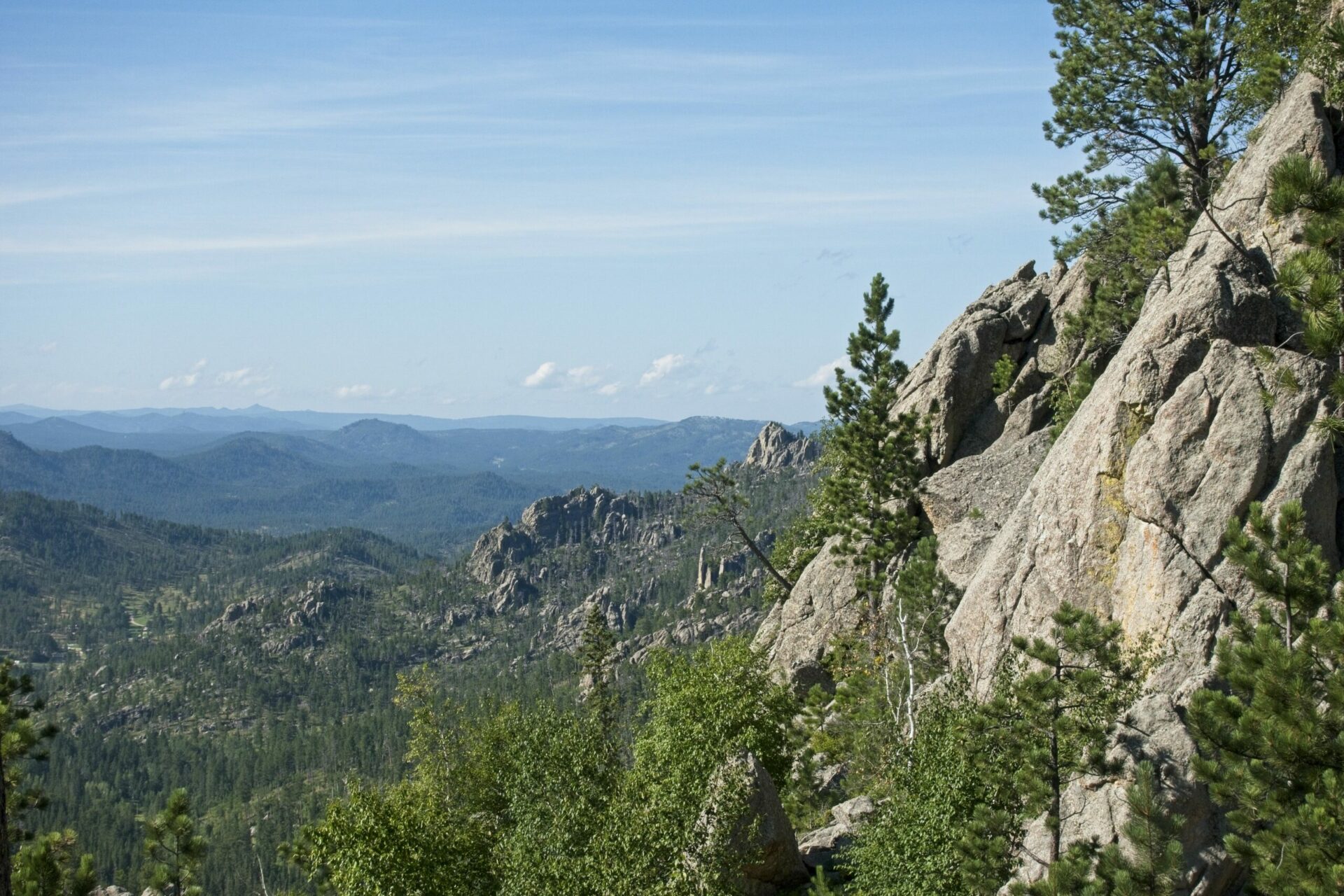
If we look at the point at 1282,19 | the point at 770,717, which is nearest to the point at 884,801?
the point at 770,717

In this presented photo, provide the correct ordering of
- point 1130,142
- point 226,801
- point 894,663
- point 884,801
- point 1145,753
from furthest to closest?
point 226,801
point 1130,142
point 894,663
point 884,801
point 1145,753

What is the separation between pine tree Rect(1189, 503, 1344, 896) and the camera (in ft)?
48.7

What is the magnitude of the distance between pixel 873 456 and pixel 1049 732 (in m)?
28.6

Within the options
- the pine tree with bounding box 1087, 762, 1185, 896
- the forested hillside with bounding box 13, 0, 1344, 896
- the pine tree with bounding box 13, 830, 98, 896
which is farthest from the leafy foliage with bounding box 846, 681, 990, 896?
the pine tree with bounding box 13, 830, 98, 896

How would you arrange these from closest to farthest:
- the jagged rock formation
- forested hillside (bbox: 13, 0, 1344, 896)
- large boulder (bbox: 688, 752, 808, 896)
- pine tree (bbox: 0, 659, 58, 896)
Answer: forested hillside (bbox: 13, 0, 1344, 896), pine tree (bbox: 0, 659, 58, 896), large boulder (bbox: 688, 752, 808, 896), the jagged rock formation

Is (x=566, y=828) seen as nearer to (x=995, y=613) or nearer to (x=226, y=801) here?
(x=995, y=613)

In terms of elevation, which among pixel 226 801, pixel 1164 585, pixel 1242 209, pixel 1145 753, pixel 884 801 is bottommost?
pixel 226 801

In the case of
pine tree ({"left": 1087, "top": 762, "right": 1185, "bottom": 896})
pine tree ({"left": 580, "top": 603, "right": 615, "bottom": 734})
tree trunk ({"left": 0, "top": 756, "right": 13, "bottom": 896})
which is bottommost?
pine tree ({"left": 580, "top": 603, "right": 615, "bottom": 734})

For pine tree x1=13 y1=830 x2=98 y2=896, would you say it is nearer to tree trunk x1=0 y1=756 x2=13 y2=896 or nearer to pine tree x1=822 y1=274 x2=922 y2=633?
tree trunk x1=0 y1=756 x2=13 y2=896

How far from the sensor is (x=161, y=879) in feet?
95.6

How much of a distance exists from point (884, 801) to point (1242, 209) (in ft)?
69.6

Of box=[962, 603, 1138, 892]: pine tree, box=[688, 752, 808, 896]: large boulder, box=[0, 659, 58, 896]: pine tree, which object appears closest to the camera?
box=[962, 603, 1138, 892]: pine tree

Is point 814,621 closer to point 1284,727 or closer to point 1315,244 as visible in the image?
point 1284,727

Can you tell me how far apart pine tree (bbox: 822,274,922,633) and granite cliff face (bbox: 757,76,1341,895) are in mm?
14891
